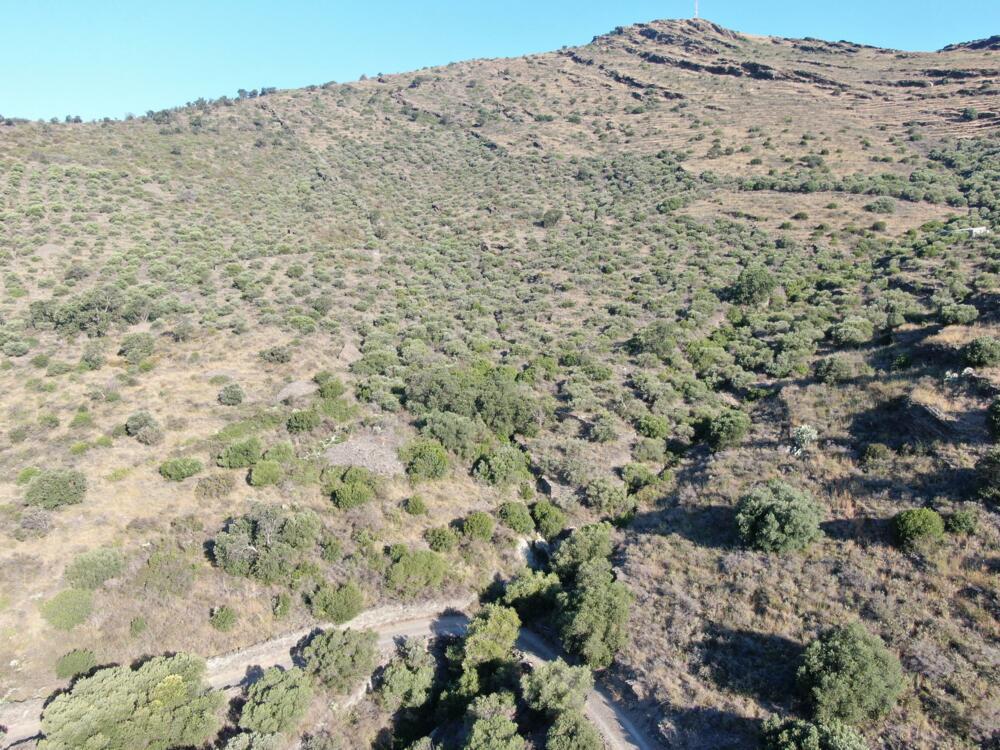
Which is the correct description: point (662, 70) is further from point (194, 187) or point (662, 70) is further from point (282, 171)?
point (194, 187)

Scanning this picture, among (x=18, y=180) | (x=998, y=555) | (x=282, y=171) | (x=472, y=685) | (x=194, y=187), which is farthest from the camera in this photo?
(x=282, y=171)

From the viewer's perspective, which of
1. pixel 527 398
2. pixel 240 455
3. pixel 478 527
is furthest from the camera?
pixel 527 398

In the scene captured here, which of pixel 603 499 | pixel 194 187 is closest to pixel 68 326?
pixel 194 187

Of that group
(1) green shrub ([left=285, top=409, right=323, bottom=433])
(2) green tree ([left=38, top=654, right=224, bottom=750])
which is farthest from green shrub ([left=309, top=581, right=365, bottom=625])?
(1) green shrub ([left=285, top=409, right=323, bottom=433])

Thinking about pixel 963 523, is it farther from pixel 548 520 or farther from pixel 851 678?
pixel 548 520

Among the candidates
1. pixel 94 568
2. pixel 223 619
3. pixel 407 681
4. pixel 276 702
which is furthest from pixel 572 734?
pixel 94 568

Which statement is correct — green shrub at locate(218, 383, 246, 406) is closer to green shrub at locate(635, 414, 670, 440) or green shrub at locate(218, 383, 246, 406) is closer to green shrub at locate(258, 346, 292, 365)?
green shrub at locate(258, 346, 292, 365)
